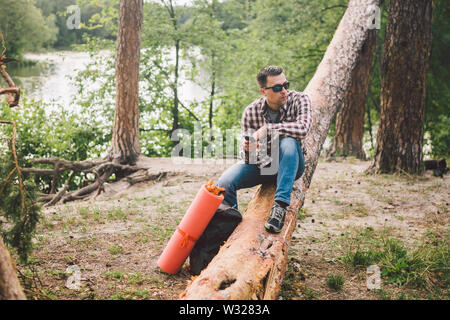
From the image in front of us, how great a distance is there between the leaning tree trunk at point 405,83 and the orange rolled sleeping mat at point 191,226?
16.0ft

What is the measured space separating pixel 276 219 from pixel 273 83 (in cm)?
135

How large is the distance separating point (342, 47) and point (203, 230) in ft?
16.1

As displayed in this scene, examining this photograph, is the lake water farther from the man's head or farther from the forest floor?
the man's head

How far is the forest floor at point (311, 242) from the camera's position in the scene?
328 centimetres

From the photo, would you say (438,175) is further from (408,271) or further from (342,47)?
A: (408,271)

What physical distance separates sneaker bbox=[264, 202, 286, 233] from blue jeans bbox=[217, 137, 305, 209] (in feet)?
0.31

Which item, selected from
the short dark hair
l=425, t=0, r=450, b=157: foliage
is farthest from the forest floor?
l=425, t=0, r=450, b=157: foliage

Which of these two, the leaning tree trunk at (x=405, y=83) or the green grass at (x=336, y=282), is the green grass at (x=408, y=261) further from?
the leaning tree trunk at (x=405, y=83)

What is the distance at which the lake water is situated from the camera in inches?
580

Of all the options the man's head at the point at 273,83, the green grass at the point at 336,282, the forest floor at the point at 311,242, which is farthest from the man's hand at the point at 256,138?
the green grass at the point at 336,282

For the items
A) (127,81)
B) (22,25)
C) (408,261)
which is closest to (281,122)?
(408,261)

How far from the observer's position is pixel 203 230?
11.5 feet

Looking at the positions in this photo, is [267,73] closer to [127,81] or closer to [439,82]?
[127,81]
